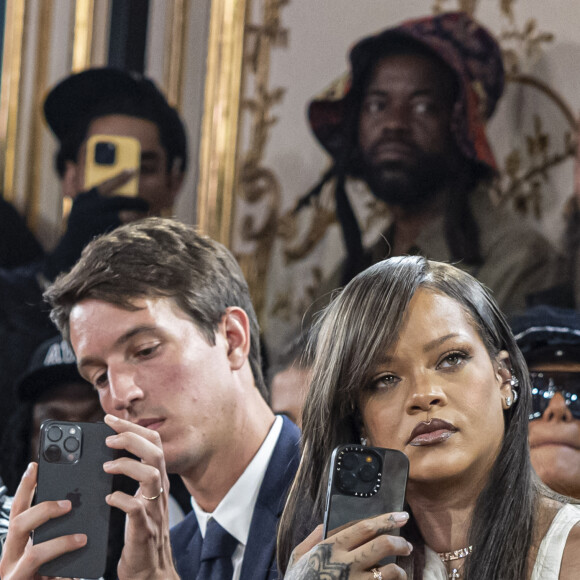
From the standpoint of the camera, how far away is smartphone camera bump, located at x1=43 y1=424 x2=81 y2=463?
163 cm

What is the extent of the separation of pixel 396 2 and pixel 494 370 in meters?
2.45

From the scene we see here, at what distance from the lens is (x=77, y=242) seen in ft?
11.9

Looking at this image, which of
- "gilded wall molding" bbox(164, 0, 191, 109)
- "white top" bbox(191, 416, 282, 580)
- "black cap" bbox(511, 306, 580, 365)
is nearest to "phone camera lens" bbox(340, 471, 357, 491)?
"white top" bbox(191, 416, 282, 580)

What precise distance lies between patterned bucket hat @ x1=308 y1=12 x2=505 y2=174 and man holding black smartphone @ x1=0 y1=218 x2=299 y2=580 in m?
1.60

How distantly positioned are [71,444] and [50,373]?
4.90ft

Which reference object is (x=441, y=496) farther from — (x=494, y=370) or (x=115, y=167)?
(x=115, y=167)

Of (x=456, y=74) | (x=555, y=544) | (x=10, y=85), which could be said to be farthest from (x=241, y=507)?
(x=10, y=85)

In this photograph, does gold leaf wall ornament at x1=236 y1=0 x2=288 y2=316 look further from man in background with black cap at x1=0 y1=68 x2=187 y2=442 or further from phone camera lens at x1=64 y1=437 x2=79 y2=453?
phone camera lens at x1=64 y1=437 x2=79 y2=453

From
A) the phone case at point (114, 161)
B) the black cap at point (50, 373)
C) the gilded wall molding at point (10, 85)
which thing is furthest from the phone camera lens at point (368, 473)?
the gilded wall molding at point (10, 85)

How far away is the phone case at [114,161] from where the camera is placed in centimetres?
366

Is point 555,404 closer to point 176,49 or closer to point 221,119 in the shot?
point 221,119

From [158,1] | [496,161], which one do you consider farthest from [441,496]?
[158,1]

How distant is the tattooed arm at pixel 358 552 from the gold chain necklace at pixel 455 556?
158 mm

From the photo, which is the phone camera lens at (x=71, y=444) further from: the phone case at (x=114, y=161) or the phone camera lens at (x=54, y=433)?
the phone case at (x=114, y=161)
